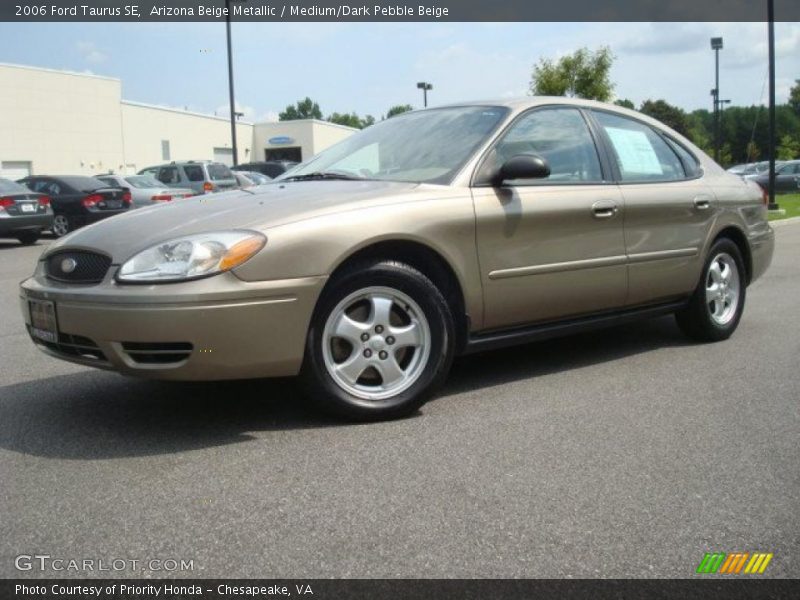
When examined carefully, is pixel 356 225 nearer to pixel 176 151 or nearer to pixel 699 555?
pixel 699 555

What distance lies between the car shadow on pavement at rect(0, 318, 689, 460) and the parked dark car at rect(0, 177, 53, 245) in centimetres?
1223

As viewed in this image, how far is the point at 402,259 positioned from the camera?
398cm

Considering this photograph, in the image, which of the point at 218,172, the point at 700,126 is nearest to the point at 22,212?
the point at 218,172

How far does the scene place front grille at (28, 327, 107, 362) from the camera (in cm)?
349

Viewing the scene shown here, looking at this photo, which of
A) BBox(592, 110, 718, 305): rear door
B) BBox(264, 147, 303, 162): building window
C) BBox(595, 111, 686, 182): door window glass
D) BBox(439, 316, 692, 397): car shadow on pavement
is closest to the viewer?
BBox(439, 316, 692, 397): car shadow on pavement

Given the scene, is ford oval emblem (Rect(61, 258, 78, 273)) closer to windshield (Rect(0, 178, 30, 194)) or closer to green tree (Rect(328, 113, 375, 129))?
windshield (Rect(0, 178, 30, 194))

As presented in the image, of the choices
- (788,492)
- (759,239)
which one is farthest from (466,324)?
(759,239)

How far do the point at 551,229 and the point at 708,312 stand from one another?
5.52 ft

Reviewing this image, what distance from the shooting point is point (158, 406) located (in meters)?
4.07

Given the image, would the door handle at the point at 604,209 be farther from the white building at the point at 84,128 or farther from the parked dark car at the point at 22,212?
the white building at the point at 84,128

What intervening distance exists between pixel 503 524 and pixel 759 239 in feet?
13.6

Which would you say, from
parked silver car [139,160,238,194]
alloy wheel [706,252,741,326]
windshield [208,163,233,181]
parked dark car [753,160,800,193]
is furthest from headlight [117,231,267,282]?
parked dark car [753,160,800,193]

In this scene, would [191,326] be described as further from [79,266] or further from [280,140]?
[280,140]

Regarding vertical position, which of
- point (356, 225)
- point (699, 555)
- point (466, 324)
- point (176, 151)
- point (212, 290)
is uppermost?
point (176, 151)
